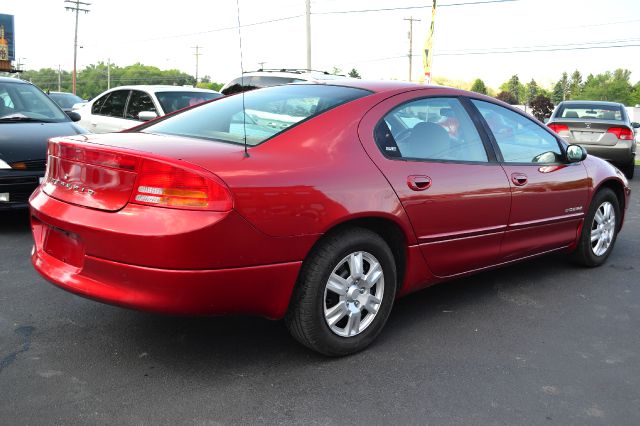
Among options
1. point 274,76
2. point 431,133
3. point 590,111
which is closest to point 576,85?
point 590,111

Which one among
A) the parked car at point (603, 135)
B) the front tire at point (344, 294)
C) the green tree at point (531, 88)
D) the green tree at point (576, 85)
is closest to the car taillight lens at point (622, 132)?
the parked car at point (603, 135)

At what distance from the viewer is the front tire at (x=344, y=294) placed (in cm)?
309

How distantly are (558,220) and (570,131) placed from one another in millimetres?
8139

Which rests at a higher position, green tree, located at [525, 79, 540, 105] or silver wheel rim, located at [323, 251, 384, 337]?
green tree, located at [525, 79, 540, 105]

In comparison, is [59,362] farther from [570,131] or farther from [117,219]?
[570,131]

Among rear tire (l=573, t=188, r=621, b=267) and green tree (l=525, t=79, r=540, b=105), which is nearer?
rear tire (l=573, t=188, r=621, b=267)

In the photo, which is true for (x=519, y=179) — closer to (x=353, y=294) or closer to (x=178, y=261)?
(x=353, y=294)

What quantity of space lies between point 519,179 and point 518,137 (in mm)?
412

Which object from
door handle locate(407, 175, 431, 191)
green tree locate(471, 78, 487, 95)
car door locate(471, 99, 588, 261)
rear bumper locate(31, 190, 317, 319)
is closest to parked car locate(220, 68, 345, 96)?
car door locate(471, 99, 588, 261)

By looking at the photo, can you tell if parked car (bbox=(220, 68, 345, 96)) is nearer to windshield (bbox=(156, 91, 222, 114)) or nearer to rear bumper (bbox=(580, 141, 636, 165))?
windshield (bbox=(156, 91, 222, 114))

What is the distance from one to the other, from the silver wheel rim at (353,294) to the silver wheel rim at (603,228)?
259 cm

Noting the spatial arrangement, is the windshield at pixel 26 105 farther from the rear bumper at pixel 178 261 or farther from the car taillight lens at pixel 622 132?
the car taillight lens at pixel 622 132

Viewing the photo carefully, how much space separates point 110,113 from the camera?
985cm

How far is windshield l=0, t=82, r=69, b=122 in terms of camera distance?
6.96m
